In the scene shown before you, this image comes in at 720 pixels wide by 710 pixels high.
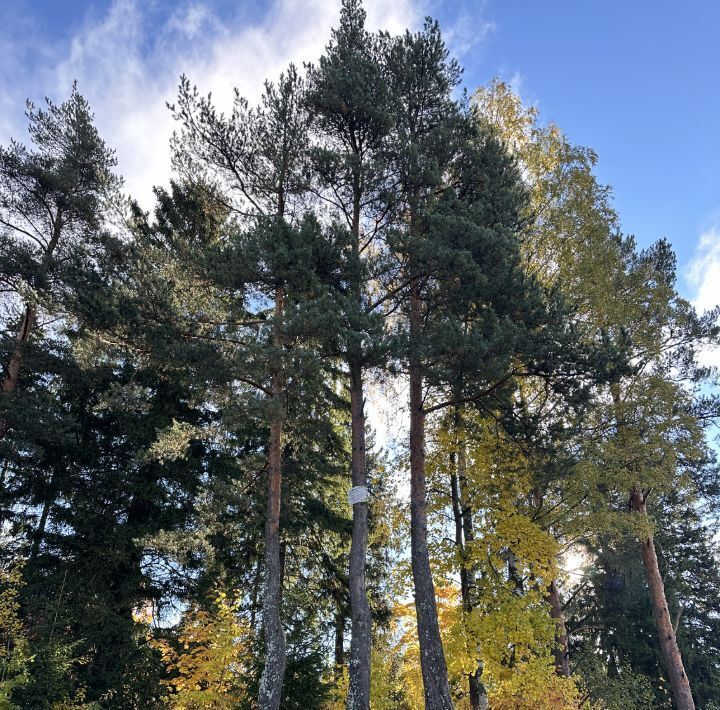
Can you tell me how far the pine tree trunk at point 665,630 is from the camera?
36.9 ft

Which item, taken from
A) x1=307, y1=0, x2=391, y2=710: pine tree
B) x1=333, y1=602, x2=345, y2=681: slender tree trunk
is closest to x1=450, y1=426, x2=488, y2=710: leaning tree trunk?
x1=307, y1=0, x2=391, y2=710: pine tree

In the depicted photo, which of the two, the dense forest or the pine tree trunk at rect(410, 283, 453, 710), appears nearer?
the pine tree trunk at rect(410, 283, 453, 710)

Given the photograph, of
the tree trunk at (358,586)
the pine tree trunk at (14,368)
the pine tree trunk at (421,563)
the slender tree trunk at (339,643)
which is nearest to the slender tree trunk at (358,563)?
the tree trunk at (358,586)

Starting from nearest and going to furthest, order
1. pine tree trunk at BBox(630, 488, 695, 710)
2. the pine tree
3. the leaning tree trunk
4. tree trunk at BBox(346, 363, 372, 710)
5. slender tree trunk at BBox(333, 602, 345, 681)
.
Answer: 1. tree trunk at BBox(346, 363, 372, 710)
2. the pine tree
3. the leaning tree trunk
4. pine tree trunk at BBox(630, 488, 695, 710)
5. slender tree trunk at BBox(333, 602, 345, 681)

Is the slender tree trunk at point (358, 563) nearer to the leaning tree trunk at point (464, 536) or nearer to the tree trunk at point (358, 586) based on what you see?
the tree trunk at point (358, 586)

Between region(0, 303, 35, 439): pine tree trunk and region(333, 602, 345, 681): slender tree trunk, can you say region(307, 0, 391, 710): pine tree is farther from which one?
region(0, 303, 35, 439): pine tree trunk

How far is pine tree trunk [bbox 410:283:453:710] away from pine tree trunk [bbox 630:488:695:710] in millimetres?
5448

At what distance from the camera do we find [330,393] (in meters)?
10.5

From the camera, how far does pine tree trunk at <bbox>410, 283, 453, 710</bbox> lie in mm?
7934

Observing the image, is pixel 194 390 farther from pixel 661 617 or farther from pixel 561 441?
pixel 661 617

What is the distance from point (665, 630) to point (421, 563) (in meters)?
6.85

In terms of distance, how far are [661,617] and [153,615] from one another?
458 inches

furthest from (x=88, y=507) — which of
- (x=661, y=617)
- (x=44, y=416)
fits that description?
(x=661, y=617)

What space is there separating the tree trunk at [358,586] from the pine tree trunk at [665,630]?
6493 mm
